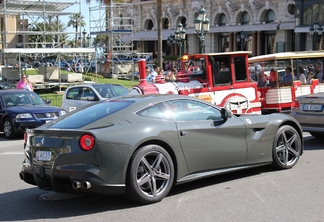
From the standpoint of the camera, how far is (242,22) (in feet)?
206

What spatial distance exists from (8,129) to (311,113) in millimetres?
8757

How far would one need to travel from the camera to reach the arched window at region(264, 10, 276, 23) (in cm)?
5864

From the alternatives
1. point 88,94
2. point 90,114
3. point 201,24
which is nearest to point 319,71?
point 88,94

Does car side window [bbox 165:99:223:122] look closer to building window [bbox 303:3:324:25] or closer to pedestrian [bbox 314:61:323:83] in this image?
pedestrian [bbox 314:61:323:83]

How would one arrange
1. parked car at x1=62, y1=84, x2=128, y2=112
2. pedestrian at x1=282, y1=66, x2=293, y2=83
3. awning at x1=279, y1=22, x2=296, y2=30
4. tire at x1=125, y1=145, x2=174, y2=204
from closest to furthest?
1. tire at x1=125, y1=145, x2=174, y2=204
2. parked car at x1=62, y1=84, x2=128, y2=112
3. pedestrian at x1=282, y1=66, x2=293, y2=83
4. awning at x1=279, y1=22, x2=296, y2=30

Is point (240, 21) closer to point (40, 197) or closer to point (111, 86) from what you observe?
point (111, 86)

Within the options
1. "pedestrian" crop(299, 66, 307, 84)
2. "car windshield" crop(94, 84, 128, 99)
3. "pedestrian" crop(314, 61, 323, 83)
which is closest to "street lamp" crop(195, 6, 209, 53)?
"pedestrian" crop(314, 61, 323, 83)

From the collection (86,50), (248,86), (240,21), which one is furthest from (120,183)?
(240,21)

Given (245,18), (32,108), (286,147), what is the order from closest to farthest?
(286,147) < (32,108) < (245,18)

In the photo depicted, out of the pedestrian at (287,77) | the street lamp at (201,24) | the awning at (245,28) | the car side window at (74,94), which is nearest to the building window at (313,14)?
the awning at (245,28)

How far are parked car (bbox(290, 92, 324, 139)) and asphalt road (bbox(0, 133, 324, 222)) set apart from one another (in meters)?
2.88

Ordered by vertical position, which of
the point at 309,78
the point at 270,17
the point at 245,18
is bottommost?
the point at 309,78

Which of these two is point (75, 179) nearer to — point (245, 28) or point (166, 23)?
point (245, 28)

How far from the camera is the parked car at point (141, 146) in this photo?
20.2 feet
